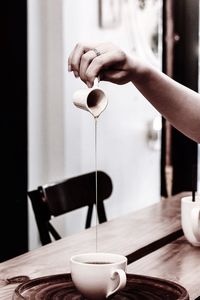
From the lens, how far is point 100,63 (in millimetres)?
A: 1351

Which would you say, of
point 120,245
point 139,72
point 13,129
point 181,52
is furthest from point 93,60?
point 181,52

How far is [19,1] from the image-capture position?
3.22m

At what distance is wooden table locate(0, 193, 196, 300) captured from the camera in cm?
147

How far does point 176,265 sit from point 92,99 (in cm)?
45

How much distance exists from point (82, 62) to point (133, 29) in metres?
2.98

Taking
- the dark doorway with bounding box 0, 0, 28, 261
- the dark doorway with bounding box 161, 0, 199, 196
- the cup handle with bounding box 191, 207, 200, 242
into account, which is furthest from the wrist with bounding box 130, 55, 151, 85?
the dark doorway with bounding box 161, 0, 199, 196

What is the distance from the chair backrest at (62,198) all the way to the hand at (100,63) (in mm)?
638

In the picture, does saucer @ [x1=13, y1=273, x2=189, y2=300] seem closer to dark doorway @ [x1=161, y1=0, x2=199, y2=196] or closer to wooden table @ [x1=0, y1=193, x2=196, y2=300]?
wooden table @ [x1=0, y1=193, x2=196, y2=300]

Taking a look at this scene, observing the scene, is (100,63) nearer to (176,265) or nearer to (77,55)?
(77,55)

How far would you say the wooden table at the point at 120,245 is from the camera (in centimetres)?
147

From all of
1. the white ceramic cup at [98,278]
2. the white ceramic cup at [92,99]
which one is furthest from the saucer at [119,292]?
the white ceramic cup at [92,99]

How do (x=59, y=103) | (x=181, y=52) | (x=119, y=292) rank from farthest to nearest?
(x=181, y=52) → (x=59, y=103) → (x=119, y=292)

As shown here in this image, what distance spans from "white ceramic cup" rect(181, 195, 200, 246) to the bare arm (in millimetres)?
187

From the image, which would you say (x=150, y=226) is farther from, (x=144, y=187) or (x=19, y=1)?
(x=144, y=187)
